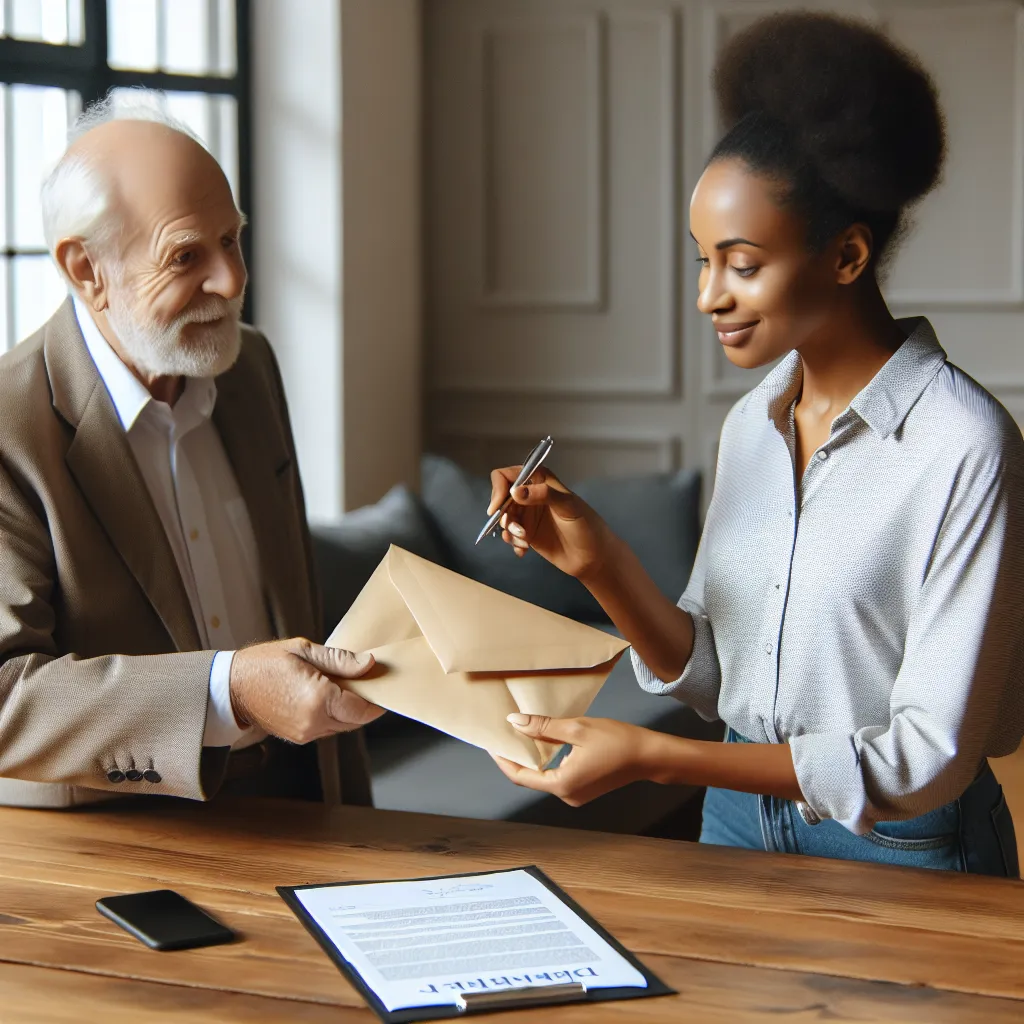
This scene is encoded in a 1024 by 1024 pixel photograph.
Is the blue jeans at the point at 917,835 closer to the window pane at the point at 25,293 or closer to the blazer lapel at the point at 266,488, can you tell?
the blazer lapel at the point at 266,488

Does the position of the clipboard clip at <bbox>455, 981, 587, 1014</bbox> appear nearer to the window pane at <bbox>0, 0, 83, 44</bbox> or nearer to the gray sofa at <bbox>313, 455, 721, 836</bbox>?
the gray sofa at <bbox>313, 455, 721, 836</bbox>

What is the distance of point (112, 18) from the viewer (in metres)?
3.95

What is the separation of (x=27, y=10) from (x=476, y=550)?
1.92 metres

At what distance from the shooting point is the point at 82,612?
1.55 m

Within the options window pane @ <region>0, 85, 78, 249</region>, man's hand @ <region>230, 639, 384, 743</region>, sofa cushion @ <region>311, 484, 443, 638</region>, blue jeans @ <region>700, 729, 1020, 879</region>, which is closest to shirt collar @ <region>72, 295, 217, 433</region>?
man's hand @ <region>230, 639, 384, 743</region>

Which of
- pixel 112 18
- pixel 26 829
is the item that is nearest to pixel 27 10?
pixel 112 18

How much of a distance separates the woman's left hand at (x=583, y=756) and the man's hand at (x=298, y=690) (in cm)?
17

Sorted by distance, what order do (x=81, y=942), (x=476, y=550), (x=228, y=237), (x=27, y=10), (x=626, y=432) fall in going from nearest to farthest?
1. (x=81, y=942)
2. (x=228, y=237)
3. (x=27, y=10)
4. (x=476, y=550)
5. (x=626, y=432)

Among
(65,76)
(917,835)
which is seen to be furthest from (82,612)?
(65,76)

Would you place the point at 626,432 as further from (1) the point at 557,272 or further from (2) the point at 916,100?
(2) the point at 916,100

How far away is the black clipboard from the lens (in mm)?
1083

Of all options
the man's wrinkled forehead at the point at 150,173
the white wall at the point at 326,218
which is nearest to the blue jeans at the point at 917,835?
the man's wrinkled forehead at the point at 150,173

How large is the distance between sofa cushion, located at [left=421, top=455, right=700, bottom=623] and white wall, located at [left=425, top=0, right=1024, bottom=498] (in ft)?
3.19

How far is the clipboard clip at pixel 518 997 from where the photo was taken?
3.59 feet
